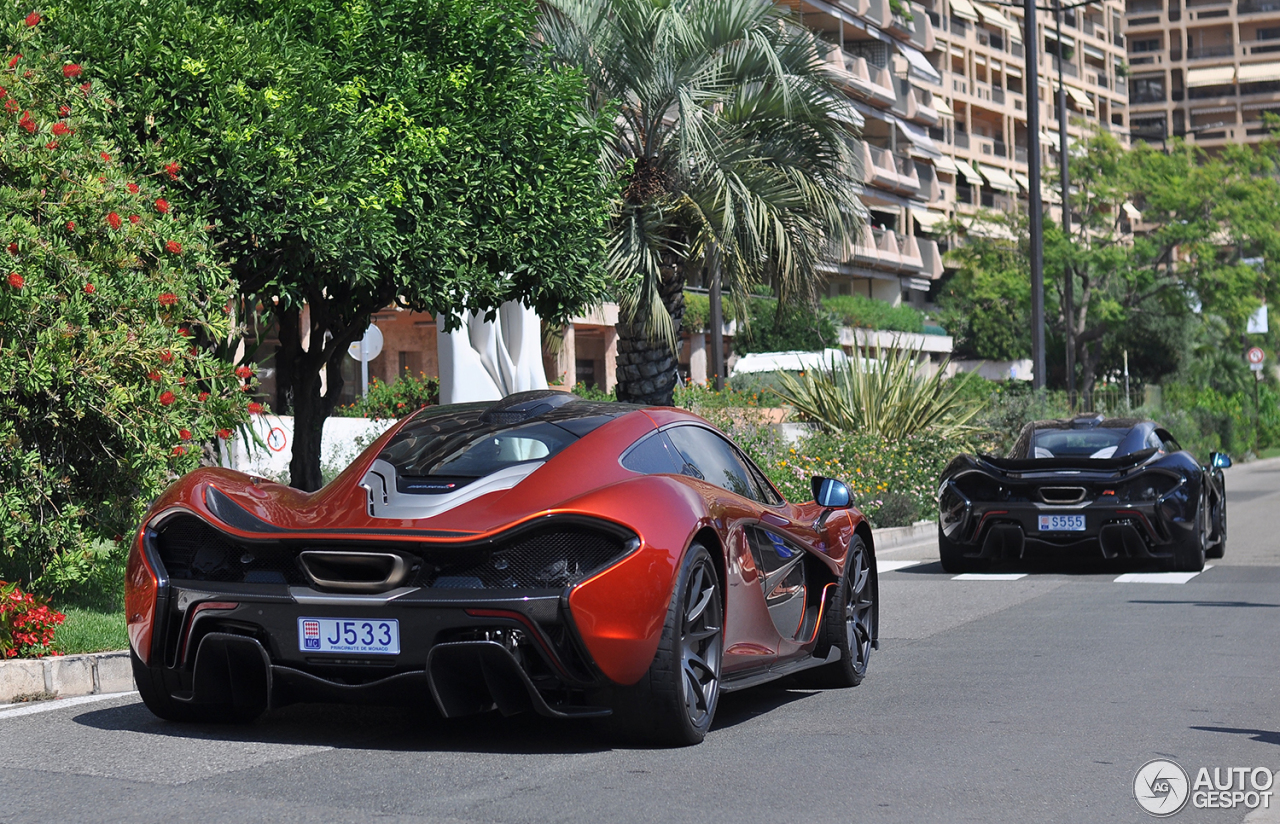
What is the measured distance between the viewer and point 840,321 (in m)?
60.3

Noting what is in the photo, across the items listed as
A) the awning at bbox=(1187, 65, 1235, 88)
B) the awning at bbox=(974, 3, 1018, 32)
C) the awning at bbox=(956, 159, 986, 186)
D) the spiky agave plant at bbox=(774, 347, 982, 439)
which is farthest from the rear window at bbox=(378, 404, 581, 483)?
the awning at bbox=(1187, 65, 1235, 88)

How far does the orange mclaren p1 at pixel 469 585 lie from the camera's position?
552 cm

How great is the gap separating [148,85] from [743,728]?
20.6 ft

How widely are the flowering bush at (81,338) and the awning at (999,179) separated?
74.7 metres

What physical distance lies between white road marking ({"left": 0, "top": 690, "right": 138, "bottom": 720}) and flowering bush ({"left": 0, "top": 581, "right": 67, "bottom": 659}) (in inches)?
16.0

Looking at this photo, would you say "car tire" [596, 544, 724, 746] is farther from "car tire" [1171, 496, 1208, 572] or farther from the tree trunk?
the tree trunk

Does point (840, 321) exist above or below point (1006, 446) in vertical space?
above

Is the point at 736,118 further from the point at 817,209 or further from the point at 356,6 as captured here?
the point at 356,6

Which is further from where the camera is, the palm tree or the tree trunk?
the tree trunk

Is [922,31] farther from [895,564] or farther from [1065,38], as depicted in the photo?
[895,564]

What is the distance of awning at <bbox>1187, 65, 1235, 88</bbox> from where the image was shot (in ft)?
364

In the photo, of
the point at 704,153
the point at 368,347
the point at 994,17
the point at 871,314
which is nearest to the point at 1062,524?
the point at 704,153

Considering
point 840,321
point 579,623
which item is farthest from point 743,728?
point 840,321

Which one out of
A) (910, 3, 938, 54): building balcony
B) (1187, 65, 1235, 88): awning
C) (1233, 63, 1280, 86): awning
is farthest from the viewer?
(1187, 65, 1235, 88): awning
